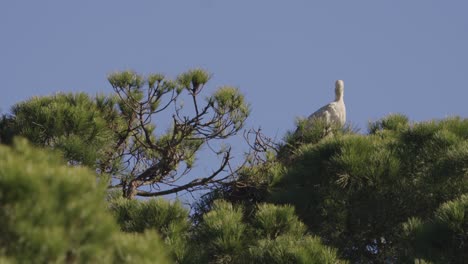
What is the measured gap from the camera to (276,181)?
8.77 meters

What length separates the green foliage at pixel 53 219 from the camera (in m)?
4.08

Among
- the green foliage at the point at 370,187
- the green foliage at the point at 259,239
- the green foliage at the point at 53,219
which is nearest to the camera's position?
the green foliage at the point at 53,219

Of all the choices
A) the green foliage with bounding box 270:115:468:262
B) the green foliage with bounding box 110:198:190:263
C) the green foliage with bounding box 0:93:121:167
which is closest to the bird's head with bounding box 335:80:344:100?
the green foliage with bounding box 270:115:468:262

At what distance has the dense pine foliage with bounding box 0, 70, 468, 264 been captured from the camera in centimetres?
720

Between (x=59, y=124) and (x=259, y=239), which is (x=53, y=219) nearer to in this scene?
(x=259, y=239)

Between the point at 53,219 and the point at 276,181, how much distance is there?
4.75m

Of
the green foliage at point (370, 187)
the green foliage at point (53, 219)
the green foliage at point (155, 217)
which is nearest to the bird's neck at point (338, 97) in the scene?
the green foliage at point (370, 187)

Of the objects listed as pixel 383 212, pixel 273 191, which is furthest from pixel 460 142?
pixel 273 191

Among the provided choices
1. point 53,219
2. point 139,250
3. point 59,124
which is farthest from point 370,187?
point 53,219

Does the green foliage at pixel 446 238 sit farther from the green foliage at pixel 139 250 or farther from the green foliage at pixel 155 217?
the green foliage at pixel 139 250

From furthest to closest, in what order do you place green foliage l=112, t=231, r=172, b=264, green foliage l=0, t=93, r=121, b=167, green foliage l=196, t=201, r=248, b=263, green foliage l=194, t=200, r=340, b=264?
green foliage l=0, t=93, r=121, b=167
green foliage l=196, t=201, r=248, b=263
green foliage l=194, t=200, r=340, b=264
green foliage l=112, t=231, r=172, b=264

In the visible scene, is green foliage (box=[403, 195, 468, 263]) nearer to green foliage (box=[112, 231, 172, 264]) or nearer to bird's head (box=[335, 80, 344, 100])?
green foliage (box=[112, 231, 172, 264])

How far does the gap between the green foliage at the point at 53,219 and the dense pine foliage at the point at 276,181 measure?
1.77 metres

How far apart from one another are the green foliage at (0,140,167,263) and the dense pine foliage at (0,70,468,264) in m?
1.77
